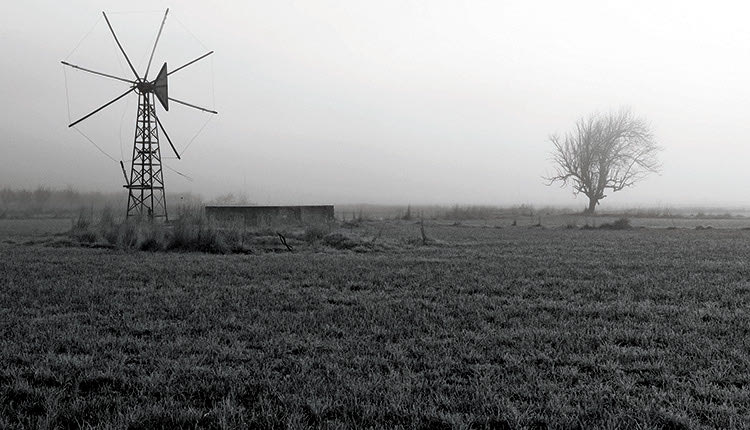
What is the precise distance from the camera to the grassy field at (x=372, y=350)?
3623 millimetres

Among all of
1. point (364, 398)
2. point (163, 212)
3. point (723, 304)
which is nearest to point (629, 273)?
point (723, 304)

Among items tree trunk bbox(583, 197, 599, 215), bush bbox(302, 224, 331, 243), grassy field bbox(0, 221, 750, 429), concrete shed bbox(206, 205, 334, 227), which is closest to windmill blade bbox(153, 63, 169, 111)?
concrete shed bbox(206, 205, 334, 227)

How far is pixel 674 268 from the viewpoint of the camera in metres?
12.0

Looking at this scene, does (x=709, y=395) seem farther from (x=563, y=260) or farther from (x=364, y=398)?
(x=563, y=260)

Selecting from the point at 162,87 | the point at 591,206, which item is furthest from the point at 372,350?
the point at 591,206

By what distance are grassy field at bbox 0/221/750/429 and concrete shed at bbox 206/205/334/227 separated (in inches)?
647

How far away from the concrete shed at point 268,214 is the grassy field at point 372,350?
16440mm

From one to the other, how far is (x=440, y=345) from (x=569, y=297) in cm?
390

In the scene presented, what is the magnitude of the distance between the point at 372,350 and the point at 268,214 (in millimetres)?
23832

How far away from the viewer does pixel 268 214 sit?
92.4 feet

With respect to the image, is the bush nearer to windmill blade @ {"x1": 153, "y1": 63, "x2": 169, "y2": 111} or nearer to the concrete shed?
the concrete shed

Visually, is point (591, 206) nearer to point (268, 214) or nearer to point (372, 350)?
point (268, 214)

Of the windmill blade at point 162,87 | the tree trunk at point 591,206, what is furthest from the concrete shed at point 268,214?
the tree trunk at point 591,206

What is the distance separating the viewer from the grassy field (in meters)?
3.62
